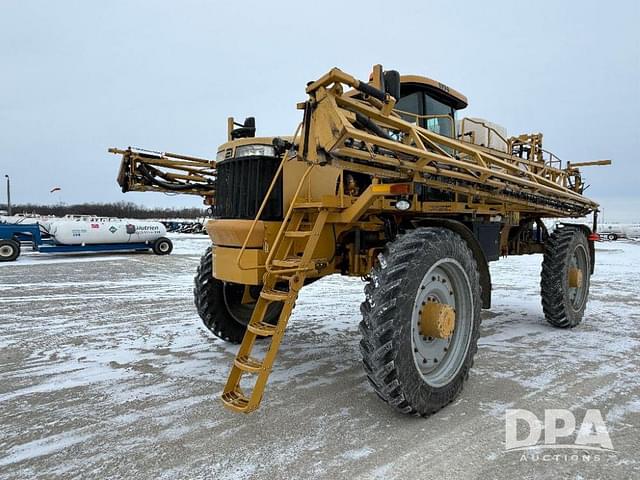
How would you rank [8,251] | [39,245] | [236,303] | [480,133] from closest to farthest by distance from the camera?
[236,303] → [480,133] → [8,251] → [39,245]

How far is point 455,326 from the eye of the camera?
12.5 feet

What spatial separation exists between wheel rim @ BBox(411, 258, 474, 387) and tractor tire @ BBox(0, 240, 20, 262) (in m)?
17.6

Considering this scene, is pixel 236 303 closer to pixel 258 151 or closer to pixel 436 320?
pixel 258 151

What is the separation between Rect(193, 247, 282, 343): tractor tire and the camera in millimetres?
4809

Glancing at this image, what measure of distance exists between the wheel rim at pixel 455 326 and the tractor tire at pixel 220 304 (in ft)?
6.50

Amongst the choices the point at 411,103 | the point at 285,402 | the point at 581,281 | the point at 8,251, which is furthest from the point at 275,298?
the point at 8,251

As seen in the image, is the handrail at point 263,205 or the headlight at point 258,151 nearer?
the handrail at point 263,205

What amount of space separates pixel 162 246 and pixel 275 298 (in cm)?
1768

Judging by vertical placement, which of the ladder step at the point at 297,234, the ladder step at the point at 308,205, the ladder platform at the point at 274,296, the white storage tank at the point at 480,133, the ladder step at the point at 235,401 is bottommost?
the ladder step at the point at 235,401

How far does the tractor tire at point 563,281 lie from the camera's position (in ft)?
19.4

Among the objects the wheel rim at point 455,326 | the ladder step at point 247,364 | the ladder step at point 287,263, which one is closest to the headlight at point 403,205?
the wheel rim at point 455,326

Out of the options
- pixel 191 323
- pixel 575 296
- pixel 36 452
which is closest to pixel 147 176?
pixel 191 323

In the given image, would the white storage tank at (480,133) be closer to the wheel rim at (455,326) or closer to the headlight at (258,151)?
the wheel rim at (455,326)

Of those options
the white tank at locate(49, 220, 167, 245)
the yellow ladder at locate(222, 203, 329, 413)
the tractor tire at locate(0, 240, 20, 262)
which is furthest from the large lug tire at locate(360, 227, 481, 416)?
the white tank at locate(49, 220, 167, 245)
